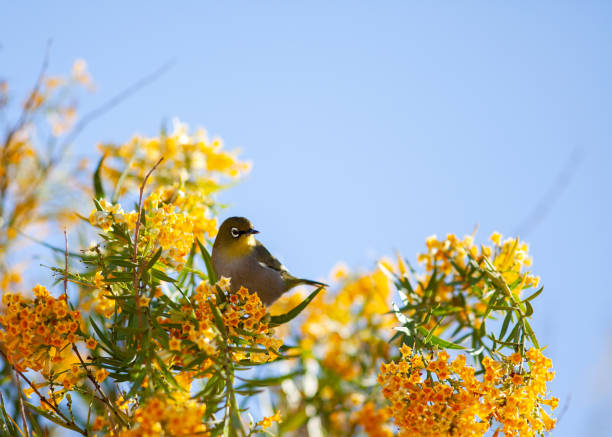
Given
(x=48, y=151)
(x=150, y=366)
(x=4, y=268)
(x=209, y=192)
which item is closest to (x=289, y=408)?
(x=209, y=192)

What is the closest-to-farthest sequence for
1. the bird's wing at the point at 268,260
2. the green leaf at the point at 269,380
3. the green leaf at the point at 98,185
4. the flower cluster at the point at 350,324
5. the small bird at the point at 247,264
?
the green leaf at the point at 269,380
the green leaf at the point at 98,185
the small bird at the point at 247,264
the bird's wing at the point at 268,260
the flower cluster at the point at 350,324

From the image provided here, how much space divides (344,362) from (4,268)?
9.48 ft

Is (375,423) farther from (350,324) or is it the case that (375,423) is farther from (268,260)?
(350,324)

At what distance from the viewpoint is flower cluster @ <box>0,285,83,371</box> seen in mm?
2127

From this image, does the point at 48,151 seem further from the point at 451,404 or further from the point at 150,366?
the point at 451,404

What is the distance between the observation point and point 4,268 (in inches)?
177

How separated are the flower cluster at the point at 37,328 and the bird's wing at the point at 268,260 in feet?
4.74

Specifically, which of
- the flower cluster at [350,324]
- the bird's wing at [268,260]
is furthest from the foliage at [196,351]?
the flower cluster at [350,324]

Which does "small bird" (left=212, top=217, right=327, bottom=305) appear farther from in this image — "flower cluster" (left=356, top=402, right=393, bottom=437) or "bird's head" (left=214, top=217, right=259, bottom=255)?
"flower cluster" (left=356, top=402, right=393, bottom=437)

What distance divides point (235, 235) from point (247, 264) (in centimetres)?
20

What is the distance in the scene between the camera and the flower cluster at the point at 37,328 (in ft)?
6.98

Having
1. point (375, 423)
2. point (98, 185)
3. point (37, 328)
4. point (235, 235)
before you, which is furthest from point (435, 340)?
point (98, 185)

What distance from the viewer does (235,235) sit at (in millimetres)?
3422

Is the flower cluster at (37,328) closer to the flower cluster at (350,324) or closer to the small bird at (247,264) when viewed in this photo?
the small bird at (247,264)
